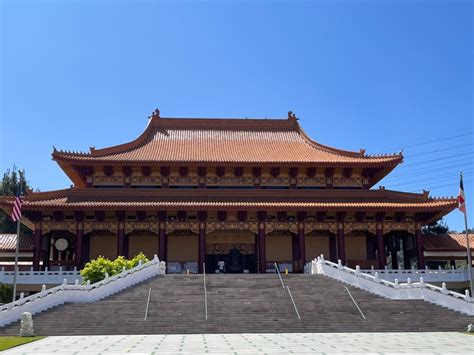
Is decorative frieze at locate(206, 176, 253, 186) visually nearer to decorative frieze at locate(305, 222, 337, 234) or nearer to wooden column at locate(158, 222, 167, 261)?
Answer: wooden column at locate(158, 222, 167, 261)

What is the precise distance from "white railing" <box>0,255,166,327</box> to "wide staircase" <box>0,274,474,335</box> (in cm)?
51

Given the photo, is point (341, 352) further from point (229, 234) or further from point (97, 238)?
point (97, 238)

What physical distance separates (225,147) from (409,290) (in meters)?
19.8

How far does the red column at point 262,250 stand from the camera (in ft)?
113

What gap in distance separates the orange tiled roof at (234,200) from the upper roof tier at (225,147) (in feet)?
7.15


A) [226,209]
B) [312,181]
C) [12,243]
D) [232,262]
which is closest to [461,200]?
[226,209]

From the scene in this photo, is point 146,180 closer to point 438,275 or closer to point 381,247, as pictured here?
point 381,247

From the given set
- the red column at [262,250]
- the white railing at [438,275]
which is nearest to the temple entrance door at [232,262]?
the red column at [262,250]

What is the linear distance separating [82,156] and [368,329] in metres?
23.6

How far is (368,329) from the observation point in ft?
70.2

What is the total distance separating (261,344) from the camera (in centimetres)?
1711

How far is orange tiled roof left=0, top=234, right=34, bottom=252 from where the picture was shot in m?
34.6

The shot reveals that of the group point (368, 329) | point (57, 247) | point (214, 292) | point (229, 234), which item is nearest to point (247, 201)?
point (229, 234)

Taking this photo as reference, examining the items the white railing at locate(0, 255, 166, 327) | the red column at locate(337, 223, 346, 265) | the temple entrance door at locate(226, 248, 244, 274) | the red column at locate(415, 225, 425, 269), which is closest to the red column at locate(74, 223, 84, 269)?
the white railing at locate(0, 255, 166, 327)
